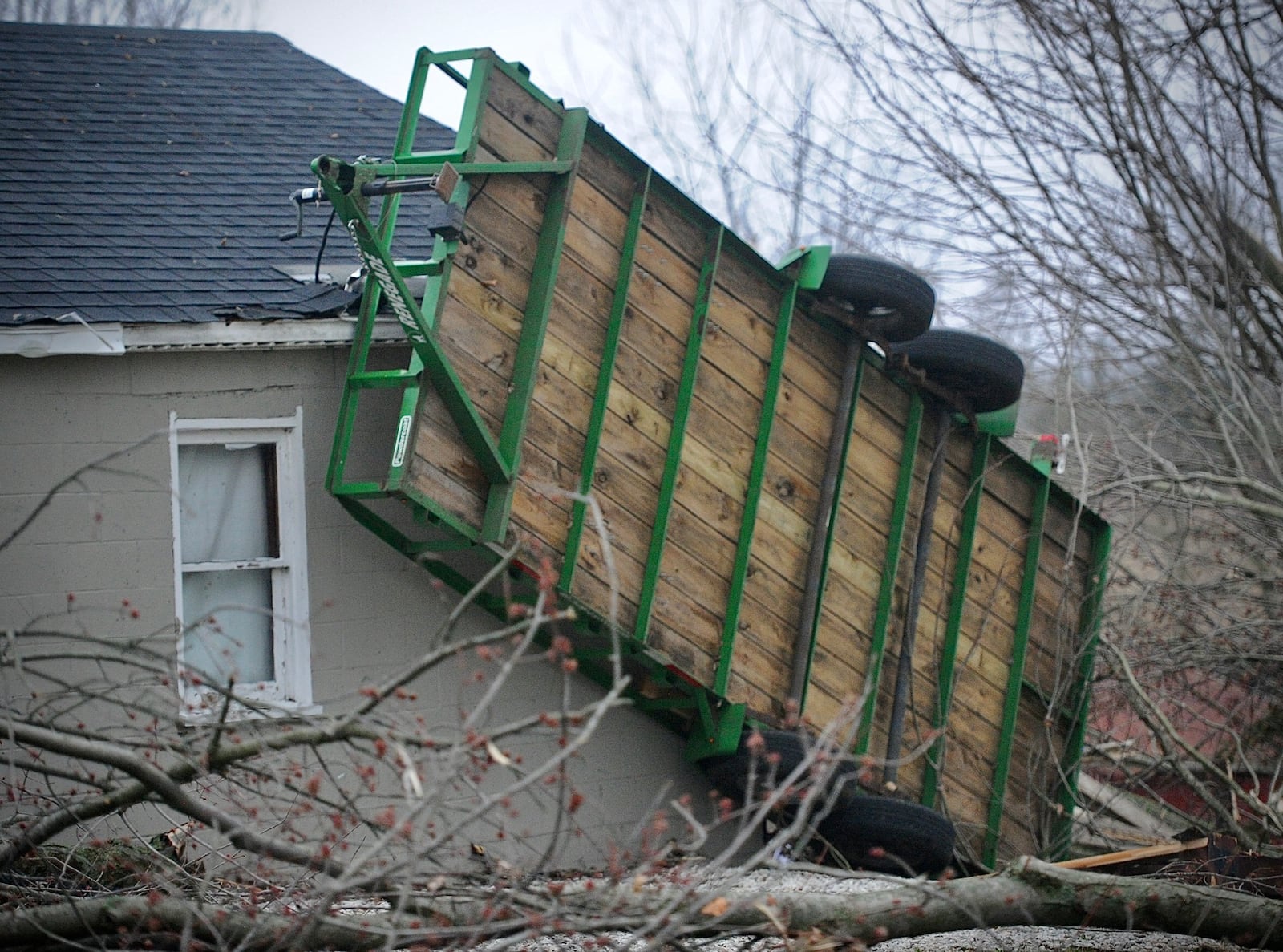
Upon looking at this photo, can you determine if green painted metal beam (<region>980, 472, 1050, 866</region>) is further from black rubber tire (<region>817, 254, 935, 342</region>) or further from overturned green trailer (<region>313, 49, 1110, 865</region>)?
black rubber tire (<region>817, 254, 935, 342</region>)

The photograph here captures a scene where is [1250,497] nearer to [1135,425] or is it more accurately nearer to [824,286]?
[1135,425]

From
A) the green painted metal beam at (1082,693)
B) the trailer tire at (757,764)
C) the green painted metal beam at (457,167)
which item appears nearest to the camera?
the green painted metal beam at (457,167)

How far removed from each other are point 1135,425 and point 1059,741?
468cm

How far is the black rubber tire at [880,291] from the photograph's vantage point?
686 cm

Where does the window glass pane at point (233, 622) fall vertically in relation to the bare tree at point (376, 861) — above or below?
above

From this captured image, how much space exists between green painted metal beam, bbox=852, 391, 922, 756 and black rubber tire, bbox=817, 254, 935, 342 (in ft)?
1.85

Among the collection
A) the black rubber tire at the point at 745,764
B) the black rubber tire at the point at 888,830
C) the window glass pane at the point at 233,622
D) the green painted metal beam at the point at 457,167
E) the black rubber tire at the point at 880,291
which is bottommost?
the black rubber tire at the point at 888,830

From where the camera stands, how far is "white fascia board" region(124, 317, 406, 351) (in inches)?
250

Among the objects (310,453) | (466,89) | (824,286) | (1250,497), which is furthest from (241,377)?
(1250,497)

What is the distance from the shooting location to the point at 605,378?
624 cm

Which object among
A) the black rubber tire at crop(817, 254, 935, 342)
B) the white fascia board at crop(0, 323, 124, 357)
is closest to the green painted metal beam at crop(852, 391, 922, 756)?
the black rubber tire at crop(817, 254, 935, 342)

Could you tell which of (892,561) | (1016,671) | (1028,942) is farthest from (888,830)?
(1016,671)

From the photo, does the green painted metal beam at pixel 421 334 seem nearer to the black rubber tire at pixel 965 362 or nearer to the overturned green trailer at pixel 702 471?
the overturned green trailer at pixel 702 471

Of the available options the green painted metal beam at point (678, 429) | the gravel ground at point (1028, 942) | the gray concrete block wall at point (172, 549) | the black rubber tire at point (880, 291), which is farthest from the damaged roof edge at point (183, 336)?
the gravel ground at point (1028, 942)
